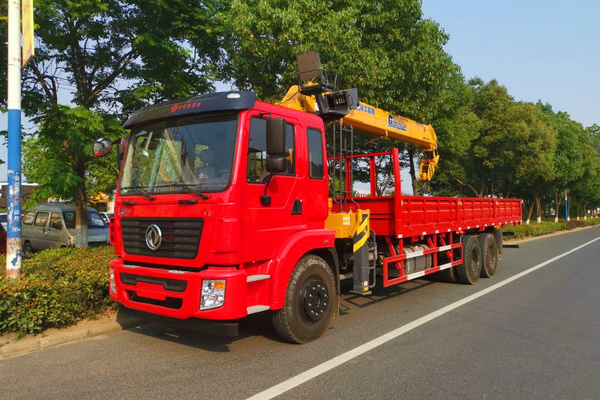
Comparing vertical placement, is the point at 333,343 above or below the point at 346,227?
below

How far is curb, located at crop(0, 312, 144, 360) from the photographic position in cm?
459

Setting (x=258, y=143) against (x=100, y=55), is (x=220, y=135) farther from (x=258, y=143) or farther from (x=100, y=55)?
(x=100, y=55)

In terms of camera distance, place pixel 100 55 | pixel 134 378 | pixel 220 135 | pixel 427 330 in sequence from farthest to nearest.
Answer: pixel 100 55 → pixel 427 330 → pixel 220 135 → pixel 134 378

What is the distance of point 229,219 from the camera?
404 cm

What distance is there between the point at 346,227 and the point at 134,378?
305cm

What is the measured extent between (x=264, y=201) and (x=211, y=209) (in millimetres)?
586

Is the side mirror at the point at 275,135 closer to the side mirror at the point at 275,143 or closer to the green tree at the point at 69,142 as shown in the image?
the side mirror at the point at 275,143

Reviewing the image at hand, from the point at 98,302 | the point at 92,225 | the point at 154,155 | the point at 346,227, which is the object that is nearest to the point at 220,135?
the point at 154,155

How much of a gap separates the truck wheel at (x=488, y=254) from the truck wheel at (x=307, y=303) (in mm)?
5526

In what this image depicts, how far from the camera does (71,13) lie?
7828mm

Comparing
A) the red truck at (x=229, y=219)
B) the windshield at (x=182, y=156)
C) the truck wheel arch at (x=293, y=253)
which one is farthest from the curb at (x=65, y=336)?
the truck wheel arch at (x=293, y=253)

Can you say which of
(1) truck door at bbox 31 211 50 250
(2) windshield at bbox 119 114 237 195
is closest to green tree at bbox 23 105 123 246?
(2) windshield at bbox 119 114 237 195

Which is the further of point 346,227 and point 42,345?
point 346,227

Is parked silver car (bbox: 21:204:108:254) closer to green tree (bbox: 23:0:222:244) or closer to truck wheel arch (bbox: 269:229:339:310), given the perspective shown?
green tree (bbox: 23:0:222:244)
